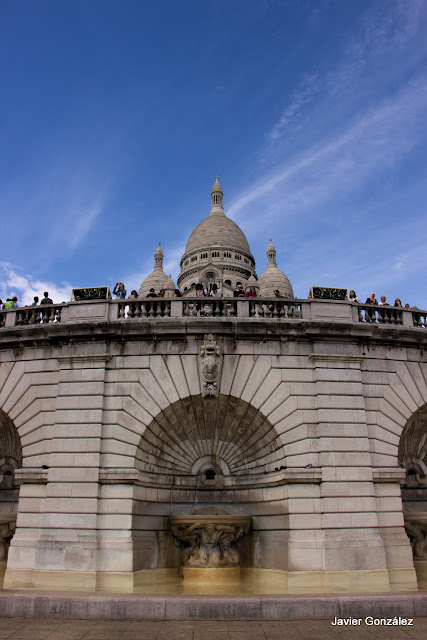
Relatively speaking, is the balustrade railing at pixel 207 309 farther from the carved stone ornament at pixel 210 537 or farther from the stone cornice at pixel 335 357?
the carved stone ornament at pixel 210 537

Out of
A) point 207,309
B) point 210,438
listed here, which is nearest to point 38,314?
point 207,309

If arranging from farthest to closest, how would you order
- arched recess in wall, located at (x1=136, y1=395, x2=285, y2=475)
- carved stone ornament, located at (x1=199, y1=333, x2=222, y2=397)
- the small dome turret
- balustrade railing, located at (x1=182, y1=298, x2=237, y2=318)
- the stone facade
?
the small dome turret < balustrade railing, located at (x1=182, y1=298, x2=237, y2=318) < arched recess in wall, located at (x1=136, y1=395, x2=285, y2=475) < carved stone ornament, located at (x1=199, y1=333, x2=222, y2=397) < the stone facade

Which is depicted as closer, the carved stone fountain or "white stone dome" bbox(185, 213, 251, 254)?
the carved stone fountain

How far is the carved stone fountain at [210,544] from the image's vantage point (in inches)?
656

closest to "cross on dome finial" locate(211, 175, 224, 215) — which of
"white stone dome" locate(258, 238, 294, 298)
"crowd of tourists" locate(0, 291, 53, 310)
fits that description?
"white stone dome" locate(258, 238, 294, 298)

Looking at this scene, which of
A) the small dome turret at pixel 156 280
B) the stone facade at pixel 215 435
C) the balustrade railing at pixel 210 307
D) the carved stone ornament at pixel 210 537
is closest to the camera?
the stone facade at pixel 215 435

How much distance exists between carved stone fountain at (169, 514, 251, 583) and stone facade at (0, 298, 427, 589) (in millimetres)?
509

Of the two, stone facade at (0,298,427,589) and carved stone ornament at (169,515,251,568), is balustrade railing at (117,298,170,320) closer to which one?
stone facade at (0,298,427,589)

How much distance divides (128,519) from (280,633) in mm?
6362

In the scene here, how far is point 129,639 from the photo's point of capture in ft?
32.7

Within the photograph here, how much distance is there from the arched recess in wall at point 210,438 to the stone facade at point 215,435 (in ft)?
0.16

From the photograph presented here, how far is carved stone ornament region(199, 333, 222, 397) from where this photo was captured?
16938 millimetres

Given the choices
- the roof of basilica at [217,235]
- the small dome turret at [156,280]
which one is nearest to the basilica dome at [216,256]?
the roof of basilica at [217,235]

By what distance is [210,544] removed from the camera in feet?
55.6
